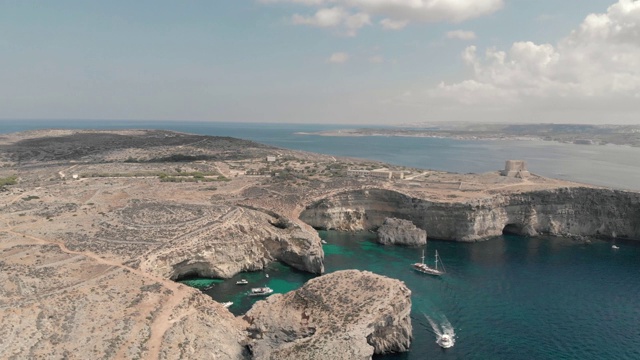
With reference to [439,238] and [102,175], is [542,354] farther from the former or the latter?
[102,175]

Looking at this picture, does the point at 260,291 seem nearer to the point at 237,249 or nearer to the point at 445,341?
the point at 237,249

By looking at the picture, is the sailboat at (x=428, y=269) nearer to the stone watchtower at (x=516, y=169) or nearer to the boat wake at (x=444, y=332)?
the boat wake at (x=444, y=332)

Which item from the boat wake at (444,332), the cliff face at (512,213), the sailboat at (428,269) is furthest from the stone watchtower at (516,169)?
the boat wake at (444,332)

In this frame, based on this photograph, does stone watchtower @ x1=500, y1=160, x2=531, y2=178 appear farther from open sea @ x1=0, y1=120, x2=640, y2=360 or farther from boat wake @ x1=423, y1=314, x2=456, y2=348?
boat wake @ x1=423, y1=314, x2=456, y2=348

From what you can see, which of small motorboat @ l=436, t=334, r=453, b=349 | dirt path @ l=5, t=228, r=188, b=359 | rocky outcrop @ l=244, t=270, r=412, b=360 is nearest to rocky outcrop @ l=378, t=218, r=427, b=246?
rocky outcrop @ l=244, t=270, r=412, b=360

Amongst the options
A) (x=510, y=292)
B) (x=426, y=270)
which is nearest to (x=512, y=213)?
(x=510, y=292)

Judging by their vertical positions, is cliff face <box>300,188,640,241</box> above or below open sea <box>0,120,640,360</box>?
above

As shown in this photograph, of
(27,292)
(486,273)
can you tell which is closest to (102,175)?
(27,292)
